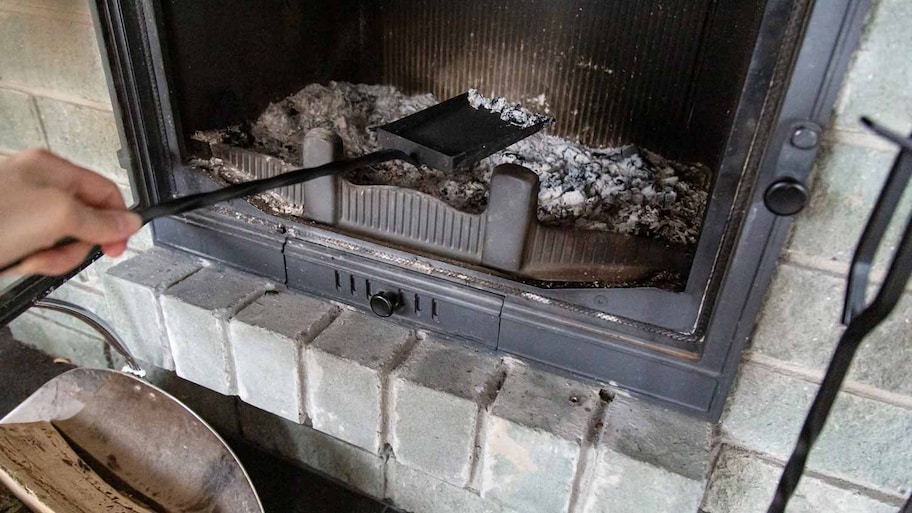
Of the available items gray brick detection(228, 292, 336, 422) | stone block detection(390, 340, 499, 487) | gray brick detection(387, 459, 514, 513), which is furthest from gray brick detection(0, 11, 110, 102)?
gray brick detection(387, 459, 514, 513)

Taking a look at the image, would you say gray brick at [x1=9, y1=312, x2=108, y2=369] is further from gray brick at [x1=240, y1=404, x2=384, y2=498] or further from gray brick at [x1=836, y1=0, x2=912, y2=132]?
gray brick at [x1=836, y1=0, x2=912, y2=132]

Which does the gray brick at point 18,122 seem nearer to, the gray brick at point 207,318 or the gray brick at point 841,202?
the gray brick at point 207,318

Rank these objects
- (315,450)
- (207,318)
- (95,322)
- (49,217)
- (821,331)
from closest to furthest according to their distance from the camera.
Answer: (49,217), (821,331), (207,318), (95,322), (315,450)

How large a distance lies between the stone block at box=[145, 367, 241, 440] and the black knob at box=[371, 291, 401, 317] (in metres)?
0.45

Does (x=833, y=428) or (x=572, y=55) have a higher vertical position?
(x=572, y=55)

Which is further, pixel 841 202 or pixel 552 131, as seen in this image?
pixel 552 131

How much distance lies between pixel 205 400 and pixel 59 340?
461 mm

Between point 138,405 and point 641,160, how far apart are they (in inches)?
36.0

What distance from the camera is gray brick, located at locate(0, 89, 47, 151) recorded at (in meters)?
1.08

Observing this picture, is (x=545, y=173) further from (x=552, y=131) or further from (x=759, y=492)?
(x=759, y=492)

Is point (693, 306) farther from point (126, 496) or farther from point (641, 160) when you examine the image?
point (126, 496)

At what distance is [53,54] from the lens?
3.29ft

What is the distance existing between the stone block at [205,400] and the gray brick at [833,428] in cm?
89

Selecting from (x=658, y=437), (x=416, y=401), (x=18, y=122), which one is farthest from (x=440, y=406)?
(x=18, y=122)
